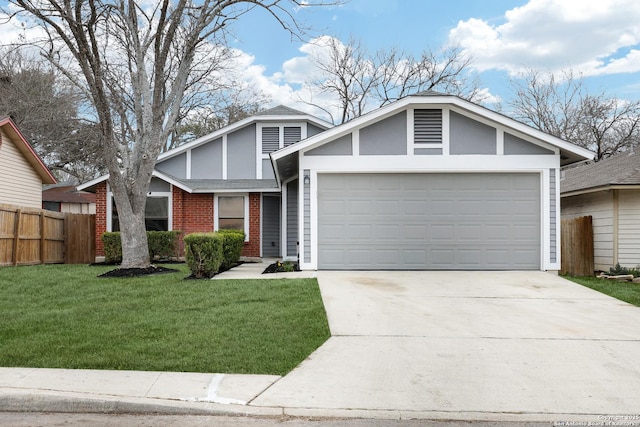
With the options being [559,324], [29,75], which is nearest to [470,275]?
[559,324]

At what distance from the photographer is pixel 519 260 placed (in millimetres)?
12352

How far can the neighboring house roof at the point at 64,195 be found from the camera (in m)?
32.8

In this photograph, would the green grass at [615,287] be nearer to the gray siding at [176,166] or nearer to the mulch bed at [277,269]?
the mulch bed at [277,269]

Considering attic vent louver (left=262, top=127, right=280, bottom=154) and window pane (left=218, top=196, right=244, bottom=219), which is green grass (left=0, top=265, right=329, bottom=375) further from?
attic vent louver (left=262, top=127, right=280, bottom=154)

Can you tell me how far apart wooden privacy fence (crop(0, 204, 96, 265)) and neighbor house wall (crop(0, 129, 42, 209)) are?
2.71m

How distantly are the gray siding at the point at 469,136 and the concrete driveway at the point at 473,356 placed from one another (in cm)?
378

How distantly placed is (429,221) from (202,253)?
5.33 metres

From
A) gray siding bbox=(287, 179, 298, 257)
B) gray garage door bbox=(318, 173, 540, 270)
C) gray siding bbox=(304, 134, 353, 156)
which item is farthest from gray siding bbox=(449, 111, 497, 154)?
gray siding bbox=(287, 179, 298, 257)

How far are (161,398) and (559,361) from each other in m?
4.26

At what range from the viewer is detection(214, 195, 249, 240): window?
59.5 feet

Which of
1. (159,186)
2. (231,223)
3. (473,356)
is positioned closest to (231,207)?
(231,223)

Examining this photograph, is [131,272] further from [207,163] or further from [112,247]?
[207,163]

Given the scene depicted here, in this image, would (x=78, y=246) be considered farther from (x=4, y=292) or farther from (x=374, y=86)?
(x=374, y=86)

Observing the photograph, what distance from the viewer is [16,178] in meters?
19.3
